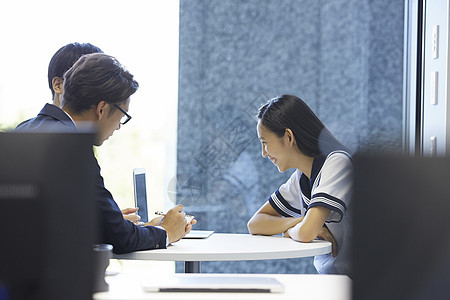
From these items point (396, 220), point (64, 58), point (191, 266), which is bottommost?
point (191, 266)

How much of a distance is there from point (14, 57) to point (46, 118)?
1.86 metres

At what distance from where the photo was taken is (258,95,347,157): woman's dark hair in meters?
2.19

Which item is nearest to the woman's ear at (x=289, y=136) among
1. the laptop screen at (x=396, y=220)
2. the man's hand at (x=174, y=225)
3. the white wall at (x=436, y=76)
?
the man's hand at (x=174, y=225)

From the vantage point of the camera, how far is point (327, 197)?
6.45 feet

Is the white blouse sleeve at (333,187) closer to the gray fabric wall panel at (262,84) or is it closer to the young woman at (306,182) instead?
the young woman at (306,182)

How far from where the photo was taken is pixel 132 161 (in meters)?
3.37

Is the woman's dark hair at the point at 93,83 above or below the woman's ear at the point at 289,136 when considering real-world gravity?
above

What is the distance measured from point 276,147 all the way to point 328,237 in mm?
440

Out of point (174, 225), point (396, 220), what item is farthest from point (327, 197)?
point (396, 220)

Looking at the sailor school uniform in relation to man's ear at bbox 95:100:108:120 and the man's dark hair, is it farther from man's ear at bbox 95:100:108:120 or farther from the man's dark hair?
the man's dark hair

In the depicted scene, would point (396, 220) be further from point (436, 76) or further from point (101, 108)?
point (436, 76)

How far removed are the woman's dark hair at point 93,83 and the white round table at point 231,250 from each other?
0.49 meters

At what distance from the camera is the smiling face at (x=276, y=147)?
88.0 inches

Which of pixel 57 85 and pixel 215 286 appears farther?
pixel 57 85
